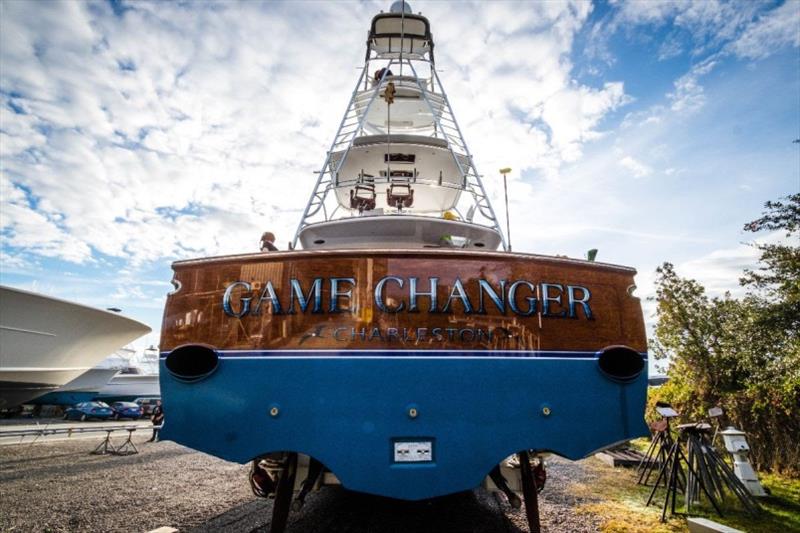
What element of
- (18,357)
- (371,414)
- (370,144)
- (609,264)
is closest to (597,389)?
(609,264)

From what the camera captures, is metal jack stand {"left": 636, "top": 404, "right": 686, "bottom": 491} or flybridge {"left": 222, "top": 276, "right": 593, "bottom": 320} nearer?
flybridge {"left": 222, "top": 276, "right": 593, "bottom": 320}

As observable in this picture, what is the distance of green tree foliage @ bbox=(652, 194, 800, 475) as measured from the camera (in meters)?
6.78

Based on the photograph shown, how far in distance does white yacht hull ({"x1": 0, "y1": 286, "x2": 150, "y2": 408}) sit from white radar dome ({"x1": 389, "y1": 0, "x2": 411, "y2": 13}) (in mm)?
11036

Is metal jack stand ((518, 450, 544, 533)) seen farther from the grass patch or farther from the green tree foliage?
the green tree foliage

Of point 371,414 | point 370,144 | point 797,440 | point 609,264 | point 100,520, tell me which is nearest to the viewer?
point 371,414

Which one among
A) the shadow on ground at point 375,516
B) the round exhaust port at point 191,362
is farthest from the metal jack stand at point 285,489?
the shadow on ground at point 375,516

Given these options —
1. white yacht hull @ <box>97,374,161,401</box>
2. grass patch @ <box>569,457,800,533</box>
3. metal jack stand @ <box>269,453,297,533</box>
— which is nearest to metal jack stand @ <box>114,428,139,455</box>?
metal jack stand @ <box>269,453,297,533</box>

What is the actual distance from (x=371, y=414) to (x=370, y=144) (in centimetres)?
528

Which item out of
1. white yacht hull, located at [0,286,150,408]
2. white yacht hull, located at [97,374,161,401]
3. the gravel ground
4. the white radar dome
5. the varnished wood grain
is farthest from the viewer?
white yacht hull, located at [97,374,161,401]

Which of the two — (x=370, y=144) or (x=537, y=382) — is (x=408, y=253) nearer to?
(x=537, y=382)

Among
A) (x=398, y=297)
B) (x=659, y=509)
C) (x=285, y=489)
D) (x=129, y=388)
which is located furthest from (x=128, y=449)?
(x=129, y=388)

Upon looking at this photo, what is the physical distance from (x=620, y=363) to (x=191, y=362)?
365 centimetres

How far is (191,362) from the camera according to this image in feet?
10.8

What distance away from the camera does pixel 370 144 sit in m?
7.05
